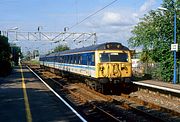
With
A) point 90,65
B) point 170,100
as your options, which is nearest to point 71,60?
point 90,65

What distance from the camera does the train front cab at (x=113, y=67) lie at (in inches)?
890

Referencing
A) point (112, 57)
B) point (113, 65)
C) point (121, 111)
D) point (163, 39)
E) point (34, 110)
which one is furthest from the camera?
point (163, 39)

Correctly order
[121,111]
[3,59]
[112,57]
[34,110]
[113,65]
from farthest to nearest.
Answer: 1. [3,59]
2. [112,57]
3. [113,65]
4. [121,111]
5. [34,110]

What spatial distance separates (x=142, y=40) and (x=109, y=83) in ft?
50.4

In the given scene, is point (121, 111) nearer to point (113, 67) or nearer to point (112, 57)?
point (113, 67)

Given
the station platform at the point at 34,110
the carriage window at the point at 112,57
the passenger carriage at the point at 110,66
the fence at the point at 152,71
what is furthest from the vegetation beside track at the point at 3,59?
the station platform at the point at 34,110

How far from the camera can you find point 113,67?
22.7m

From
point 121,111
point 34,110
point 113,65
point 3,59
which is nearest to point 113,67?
point 113,65

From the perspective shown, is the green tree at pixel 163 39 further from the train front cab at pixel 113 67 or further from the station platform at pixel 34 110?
the station platform at pixel 34 110

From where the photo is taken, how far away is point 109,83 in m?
22.7

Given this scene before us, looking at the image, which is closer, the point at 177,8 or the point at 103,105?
the point at 103,105

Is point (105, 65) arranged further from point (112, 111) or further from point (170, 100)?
point (112, 111)

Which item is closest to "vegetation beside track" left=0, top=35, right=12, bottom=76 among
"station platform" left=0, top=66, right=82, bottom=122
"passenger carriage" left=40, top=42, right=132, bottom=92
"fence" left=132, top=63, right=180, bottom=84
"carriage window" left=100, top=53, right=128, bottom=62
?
"fence" left=132, top=63, right=180, bottom=84

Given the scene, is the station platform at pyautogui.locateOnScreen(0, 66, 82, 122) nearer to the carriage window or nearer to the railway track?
the railway track
